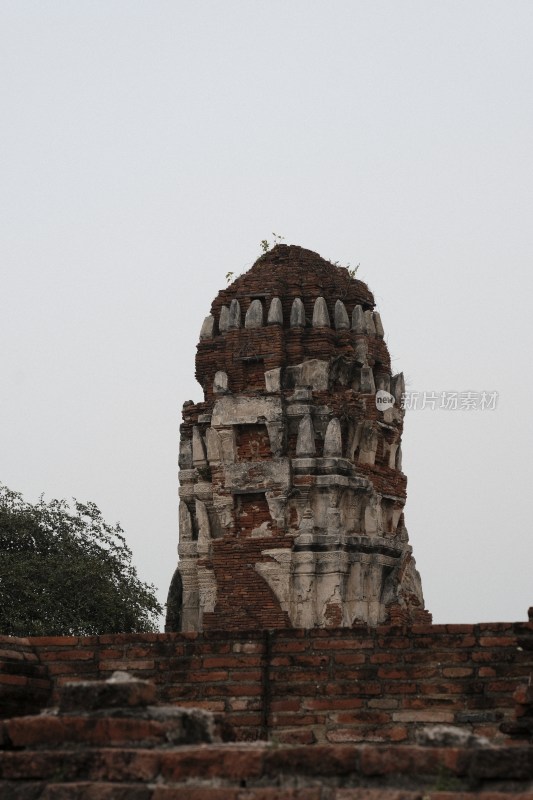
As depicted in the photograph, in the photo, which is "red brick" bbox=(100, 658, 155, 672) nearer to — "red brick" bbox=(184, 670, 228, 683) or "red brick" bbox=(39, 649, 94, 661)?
"red brick" bbox=(39, 649, 94, 661)

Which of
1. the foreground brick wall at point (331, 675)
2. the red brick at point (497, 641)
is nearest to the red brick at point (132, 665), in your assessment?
the foreground brick wall at point (331, 675)

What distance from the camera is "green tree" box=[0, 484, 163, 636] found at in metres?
32.5

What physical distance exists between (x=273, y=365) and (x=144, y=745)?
909 inches

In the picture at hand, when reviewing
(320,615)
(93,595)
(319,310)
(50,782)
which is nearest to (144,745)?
(50,782)

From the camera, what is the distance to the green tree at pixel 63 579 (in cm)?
3247

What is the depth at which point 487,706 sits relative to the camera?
9.45m

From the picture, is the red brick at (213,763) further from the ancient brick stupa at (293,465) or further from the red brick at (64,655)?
the ancient brick stupa at (293,465)

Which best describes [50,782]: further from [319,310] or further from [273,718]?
[319,310]

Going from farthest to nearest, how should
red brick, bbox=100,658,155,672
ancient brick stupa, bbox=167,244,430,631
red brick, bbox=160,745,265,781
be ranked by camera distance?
ancient brick stupa, bbox=167,244,430,631 → red brick, bbox=100,658,155,672 → red brick, bbox=160,745,265,781

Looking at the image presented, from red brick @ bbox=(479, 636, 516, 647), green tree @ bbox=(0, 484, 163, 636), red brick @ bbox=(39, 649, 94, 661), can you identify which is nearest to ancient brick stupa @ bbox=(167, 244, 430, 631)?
green tree @ bbox=(0, 484, 163, 636)

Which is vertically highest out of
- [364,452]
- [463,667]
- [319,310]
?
[319,310]

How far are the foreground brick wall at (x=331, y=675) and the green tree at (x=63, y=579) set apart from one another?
71.5ft

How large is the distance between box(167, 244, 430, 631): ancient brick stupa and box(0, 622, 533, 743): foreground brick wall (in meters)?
17.0

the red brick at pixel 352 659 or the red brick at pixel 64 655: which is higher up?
the red brick at pixel 64 655
